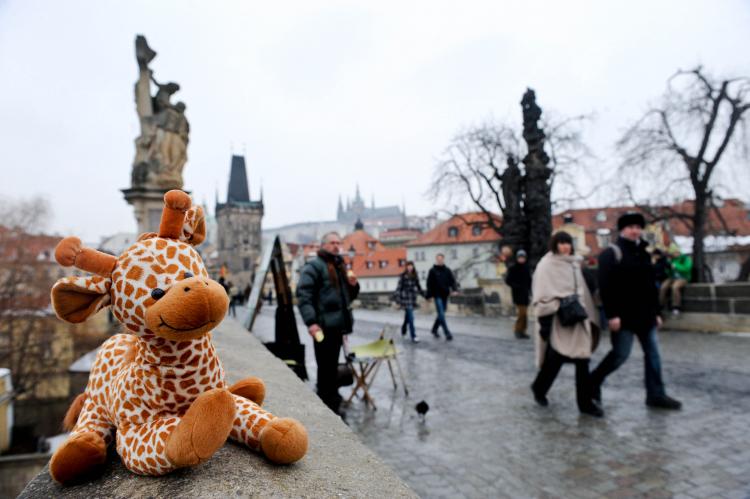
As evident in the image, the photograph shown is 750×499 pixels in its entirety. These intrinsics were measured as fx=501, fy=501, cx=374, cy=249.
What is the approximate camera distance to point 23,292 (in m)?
25.8

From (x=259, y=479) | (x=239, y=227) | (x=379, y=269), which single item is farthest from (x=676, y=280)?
(x=239, y=227)

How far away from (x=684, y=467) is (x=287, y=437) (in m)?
3.20

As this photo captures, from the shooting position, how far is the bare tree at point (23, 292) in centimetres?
2484

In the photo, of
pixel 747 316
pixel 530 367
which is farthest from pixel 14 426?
pixel 747 316

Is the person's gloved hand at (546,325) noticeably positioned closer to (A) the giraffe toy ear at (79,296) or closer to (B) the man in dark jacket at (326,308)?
(B) the man in dark jacket at (326,308)

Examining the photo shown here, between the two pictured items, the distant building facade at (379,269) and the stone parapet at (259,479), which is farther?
the distant building facade at (379,269)

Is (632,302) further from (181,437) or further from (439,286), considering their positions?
(439,286)

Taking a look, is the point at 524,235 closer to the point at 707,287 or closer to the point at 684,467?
the point at 707,287

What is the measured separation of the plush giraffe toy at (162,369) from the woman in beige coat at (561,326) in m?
3.98

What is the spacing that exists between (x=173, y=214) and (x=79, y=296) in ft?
1.17

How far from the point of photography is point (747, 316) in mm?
9922

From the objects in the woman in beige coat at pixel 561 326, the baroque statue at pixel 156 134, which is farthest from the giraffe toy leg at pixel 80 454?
the baroque statue at pixel 156 134

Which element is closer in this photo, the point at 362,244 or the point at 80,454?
the point at 80,454

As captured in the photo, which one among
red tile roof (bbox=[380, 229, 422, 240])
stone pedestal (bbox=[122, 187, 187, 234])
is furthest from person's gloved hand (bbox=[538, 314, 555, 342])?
red tile roof (bbox=[380, 229, 422, 240])
